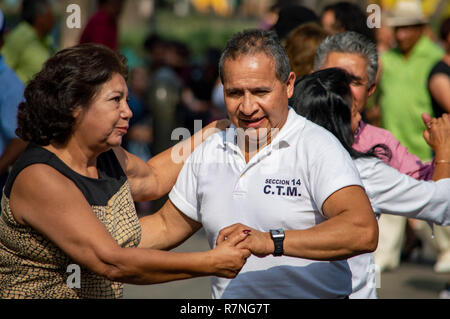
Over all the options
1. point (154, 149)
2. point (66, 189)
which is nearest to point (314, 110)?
point (66, 189)

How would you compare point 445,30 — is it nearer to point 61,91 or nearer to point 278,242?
point 278,242

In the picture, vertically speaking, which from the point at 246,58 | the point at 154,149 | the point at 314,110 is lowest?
the point at 154,149

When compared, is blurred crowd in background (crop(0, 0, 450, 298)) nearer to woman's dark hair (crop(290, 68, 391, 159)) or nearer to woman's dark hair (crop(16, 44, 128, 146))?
woman's dark hair (crop(290, 68, 391, 159))

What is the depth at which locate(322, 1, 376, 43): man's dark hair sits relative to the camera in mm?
5598

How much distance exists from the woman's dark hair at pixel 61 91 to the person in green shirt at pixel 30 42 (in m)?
4.50

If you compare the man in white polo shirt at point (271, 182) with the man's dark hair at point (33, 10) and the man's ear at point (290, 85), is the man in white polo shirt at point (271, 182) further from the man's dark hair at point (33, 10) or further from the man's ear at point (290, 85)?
the man's dark hair at point (33, 10)

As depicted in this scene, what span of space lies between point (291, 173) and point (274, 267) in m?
0.43

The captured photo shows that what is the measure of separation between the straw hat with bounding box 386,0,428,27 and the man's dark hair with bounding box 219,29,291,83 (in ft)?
16.6

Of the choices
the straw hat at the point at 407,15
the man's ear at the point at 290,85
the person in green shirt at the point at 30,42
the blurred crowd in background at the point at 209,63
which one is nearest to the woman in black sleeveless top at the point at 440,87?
the blurred crowd in background at the point at 209,63

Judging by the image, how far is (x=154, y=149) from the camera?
33.4ft

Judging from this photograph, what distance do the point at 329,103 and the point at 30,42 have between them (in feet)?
16.4

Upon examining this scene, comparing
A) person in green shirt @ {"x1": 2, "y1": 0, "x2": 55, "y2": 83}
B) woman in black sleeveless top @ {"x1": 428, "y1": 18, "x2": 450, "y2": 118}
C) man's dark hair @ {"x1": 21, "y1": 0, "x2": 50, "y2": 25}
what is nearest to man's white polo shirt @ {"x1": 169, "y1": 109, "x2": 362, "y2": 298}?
woman in black sleeveless top @ {"x1": 428, "y1": 18, "x2": 450, "y2": 118}

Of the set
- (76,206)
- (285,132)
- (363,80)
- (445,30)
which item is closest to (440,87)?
(445,30)
